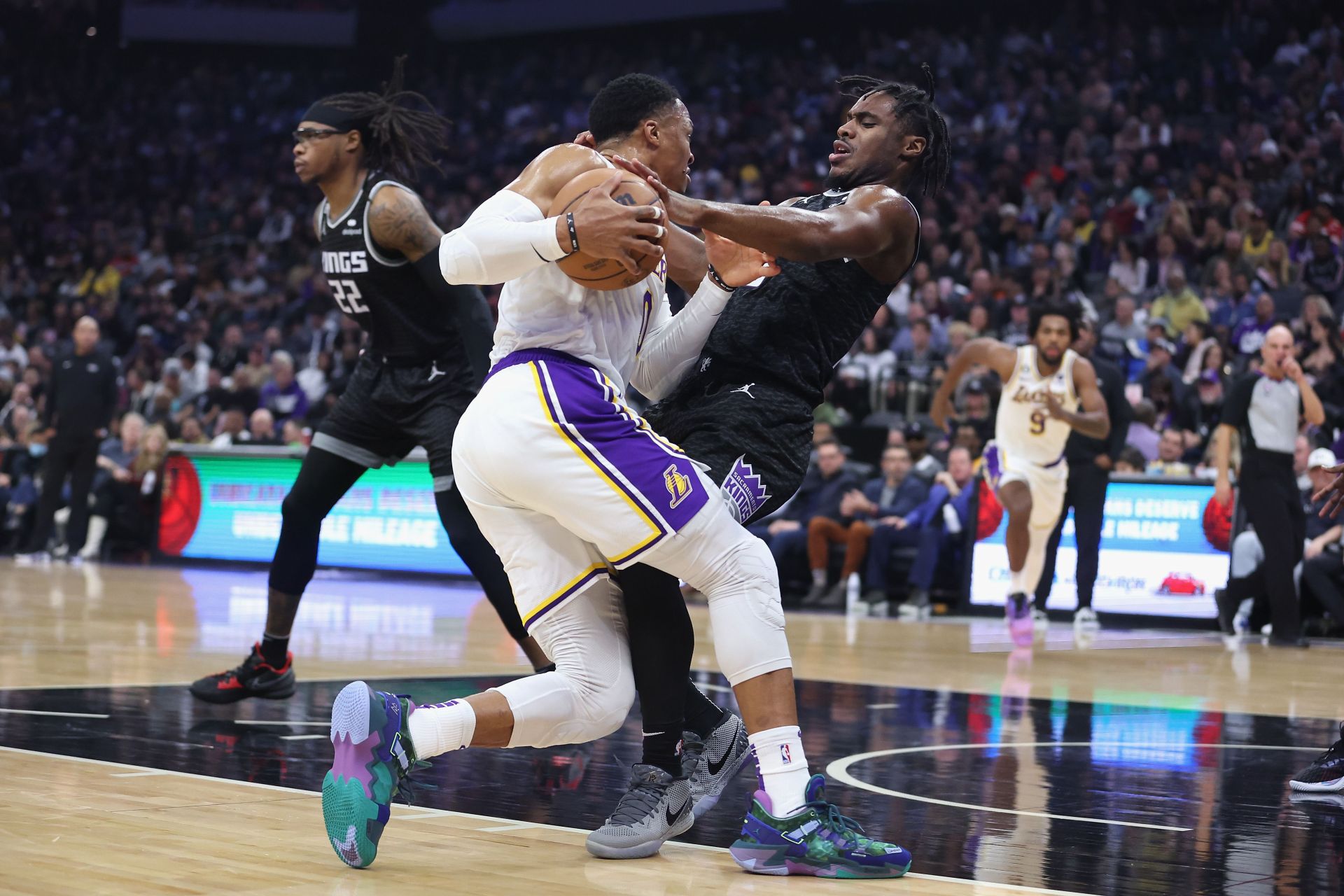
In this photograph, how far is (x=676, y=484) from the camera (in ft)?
10.2

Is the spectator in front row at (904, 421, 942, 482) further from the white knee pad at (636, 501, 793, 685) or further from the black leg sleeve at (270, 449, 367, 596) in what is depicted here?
the white knee pad at (636, 501, 793, 685)

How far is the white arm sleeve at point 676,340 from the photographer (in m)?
3.59

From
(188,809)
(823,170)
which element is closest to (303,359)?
(823,170)

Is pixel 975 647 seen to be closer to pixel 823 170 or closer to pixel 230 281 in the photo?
pixel 823 170

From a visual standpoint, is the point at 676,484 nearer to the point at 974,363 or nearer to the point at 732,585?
the point at 732,585

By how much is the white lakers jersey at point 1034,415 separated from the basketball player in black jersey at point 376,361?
556cm

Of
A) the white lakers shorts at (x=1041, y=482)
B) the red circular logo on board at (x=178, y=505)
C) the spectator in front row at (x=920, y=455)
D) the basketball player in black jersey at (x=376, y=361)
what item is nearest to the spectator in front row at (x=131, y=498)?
the red circular logo on board at (x=178, y=505)

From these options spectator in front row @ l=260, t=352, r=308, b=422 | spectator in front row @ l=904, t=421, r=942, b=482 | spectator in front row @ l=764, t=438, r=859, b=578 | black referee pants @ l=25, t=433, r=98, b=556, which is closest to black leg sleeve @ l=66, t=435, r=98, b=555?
black referee pants @ l=25, t=433, r=98, b=556

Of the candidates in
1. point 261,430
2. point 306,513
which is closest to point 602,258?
point 306,513

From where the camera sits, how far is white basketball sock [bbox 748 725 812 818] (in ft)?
10.0

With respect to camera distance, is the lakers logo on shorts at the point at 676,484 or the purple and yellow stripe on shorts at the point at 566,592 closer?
the lakers logo on shorts at the point at 676,484

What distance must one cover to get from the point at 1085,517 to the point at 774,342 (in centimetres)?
747

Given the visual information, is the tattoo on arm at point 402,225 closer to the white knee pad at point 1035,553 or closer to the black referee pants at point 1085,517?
the white knee pad at point 1035,553

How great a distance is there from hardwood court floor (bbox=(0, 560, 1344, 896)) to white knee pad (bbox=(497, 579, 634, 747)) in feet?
0.81
